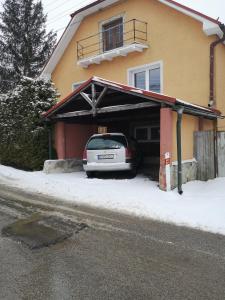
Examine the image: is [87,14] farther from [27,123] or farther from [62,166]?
[62,166]

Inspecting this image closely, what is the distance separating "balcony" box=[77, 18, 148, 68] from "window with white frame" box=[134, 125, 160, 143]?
3.82 metres

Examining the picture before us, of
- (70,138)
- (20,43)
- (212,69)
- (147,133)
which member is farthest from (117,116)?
(20,43)

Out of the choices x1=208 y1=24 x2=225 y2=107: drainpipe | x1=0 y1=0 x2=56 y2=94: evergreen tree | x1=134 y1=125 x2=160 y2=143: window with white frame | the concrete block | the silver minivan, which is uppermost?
x1=0 y1=0 x2=56 y2=94: evergreen tree

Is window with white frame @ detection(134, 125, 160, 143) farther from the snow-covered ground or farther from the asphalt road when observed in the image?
the asphalt road

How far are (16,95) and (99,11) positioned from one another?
6.23 meters

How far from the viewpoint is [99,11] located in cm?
1527

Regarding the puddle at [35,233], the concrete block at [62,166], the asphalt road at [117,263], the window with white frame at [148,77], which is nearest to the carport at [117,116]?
the concrete block at [62,166]

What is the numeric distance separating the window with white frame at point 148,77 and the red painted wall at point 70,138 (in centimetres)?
302

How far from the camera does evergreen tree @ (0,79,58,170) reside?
39.0 feet

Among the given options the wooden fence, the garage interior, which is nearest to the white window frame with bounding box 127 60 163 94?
the garage interior

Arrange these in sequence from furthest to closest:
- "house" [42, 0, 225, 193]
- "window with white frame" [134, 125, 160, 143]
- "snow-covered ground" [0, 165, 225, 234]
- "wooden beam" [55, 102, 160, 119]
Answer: "window with white frame" [134, 125, 160, 143] → "house" [42, 0, 225, 193] → "wooden beam" [55, 102, 160, 119] → "snow-covered ground" [0, 165, 225, 234]

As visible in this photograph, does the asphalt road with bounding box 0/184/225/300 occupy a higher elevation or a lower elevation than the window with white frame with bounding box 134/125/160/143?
lower

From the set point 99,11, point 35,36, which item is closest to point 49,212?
point 99,11

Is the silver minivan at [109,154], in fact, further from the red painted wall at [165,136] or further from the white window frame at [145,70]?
the white window frame at [145,70]
